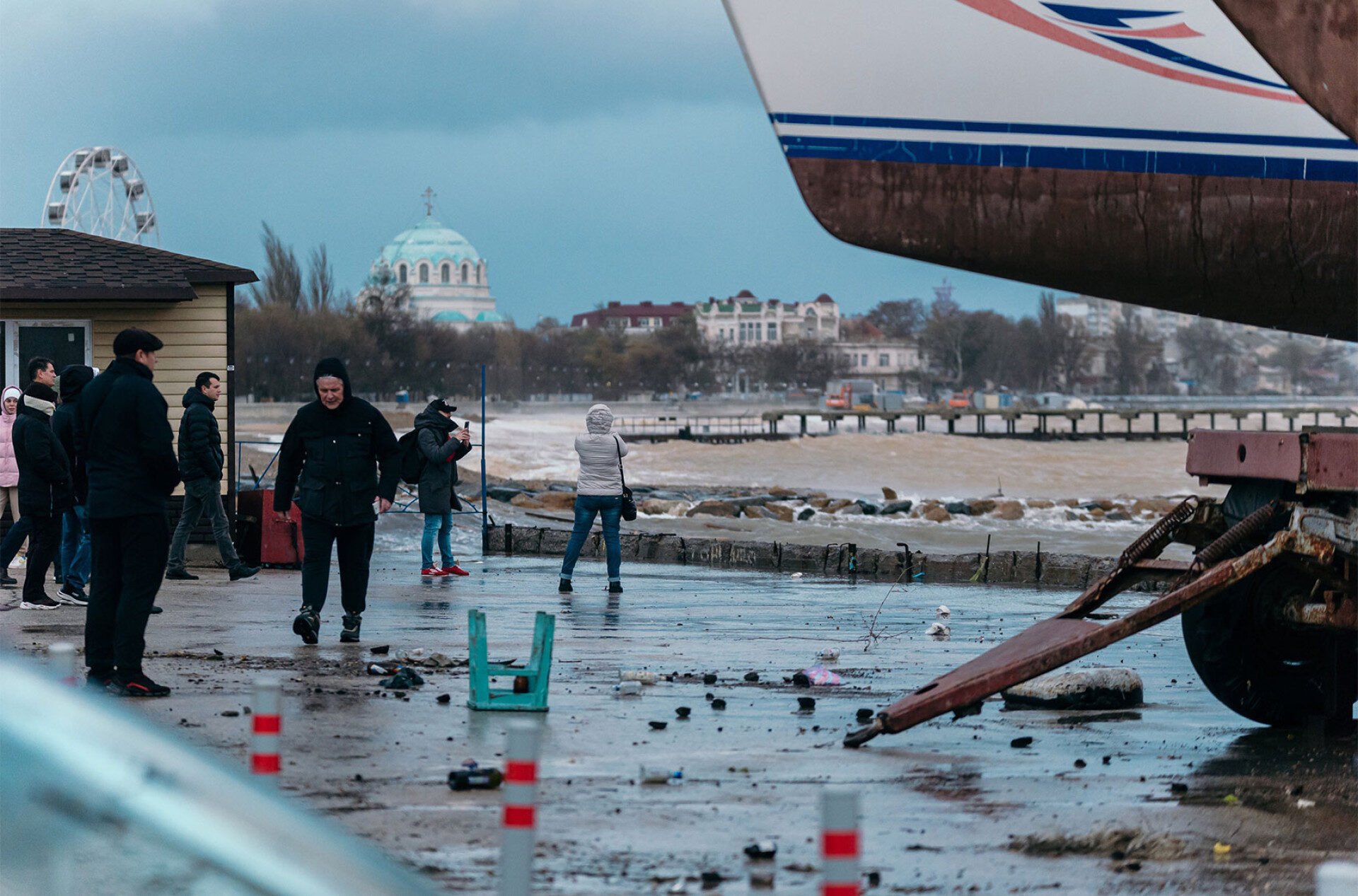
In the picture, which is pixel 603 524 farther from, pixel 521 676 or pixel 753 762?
pixel 753 762

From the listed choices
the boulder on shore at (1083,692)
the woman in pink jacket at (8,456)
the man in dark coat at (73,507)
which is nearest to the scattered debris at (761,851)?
the boulder on shore at (1083,692)

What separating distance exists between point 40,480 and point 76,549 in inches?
71.5

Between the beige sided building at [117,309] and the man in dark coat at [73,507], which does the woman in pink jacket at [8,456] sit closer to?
the man in dark coat at [73,507]

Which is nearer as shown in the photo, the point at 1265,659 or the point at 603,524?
the point at 1265,659

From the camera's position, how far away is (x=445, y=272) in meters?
194

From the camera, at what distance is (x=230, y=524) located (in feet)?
57.3

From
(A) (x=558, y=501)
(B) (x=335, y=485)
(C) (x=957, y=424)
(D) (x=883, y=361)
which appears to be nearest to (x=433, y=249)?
(D) (x=883, y=361)

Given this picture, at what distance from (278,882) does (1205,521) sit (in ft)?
21.2

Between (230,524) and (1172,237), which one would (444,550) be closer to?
(230,524)

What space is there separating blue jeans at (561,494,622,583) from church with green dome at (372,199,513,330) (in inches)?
6864

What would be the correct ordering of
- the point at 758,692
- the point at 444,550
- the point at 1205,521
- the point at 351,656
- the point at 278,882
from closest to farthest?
the point at 278,882 → the point at 1205,521 → the point at 758,692 → the point at 351,656 → the point at 444,550

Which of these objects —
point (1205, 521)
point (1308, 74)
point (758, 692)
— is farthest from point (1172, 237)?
point (758, 692)

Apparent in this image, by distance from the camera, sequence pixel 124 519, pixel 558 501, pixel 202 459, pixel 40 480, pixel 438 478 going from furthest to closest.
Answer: pixel 558 501
pixel 438 478
pixel 202 459
pixel 40 480
pixel 124 519

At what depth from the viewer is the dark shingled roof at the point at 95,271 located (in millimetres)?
16953
